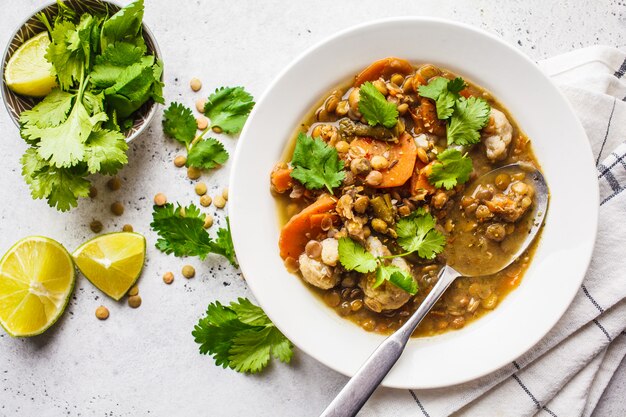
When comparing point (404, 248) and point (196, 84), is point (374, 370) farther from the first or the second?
point (196, 84)

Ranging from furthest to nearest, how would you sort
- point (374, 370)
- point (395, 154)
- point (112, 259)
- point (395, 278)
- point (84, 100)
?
point (112, 259) → point (84, 100) → point (395, 154) → point (374, 370) → point (395, 278)

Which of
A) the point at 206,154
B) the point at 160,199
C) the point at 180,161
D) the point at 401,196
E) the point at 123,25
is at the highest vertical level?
the point at 123,25

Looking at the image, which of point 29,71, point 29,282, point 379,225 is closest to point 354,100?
point 379,225

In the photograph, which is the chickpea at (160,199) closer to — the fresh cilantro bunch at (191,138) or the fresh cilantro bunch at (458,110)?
the fresh cilantro bunch at (191,138)

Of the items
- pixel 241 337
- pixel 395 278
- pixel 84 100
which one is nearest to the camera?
pixel 395 278

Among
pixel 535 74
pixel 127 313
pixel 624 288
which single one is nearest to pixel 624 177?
pixel 624 288

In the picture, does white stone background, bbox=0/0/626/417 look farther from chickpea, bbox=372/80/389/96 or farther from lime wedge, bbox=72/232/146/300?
chickpea, bbox=372/80/389/96
